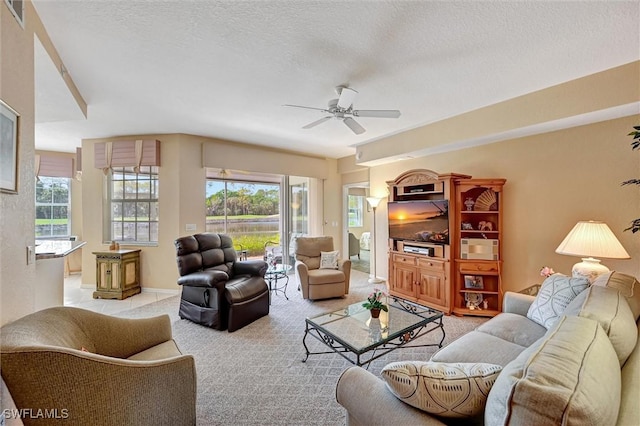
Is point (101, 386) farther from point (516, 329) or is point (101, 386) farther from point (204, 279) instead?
point (516, 329)

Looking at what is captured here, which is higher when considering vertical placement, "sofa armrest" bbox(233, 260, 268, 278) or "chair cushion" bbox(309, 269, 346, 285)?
"sofa armrest" bbox(233, 260, 268, 278)

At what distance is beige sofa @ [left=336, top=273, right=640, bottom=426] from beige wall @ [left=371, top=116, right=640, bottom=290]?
1759mm

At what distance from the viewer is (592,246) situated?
2.56m

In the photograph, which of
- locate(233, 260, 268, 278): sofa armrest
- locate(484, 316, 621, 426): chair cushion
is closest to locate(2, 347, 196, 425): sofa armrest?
locate(484, 316, 621, 426): chair cushion

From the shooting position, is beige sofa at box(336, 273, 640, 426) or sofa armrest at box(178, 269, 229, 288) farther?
sofa armrest at box(178, 269, 229, 288)

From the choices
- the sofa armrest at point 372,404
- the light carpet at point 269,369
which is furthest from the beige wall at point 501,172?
the sofa armrest at point 372,404

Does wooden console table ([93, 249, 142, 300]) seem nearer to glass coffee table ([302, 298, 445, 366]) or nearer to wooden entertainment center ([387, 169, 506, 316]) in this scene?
glass coffee table ([302, 298, 445, 366])

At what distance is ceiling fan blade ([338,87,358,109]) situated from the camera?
2500 mm

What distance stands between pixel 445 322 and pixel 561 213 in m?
1.90

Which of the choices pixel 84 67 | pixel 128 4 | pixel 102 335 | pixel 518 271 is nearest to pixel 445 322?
pixel 518 271

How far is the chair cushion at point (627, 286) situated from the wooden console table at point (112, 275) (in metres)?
5.72

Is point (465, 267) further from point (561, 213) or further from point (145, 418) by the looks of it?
point (145, 418)

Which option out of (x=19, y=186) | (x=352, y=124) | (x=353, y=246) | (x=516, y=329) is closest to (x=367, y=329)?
(x=516, y=329)

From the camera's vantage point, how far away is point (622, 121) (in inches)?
111
